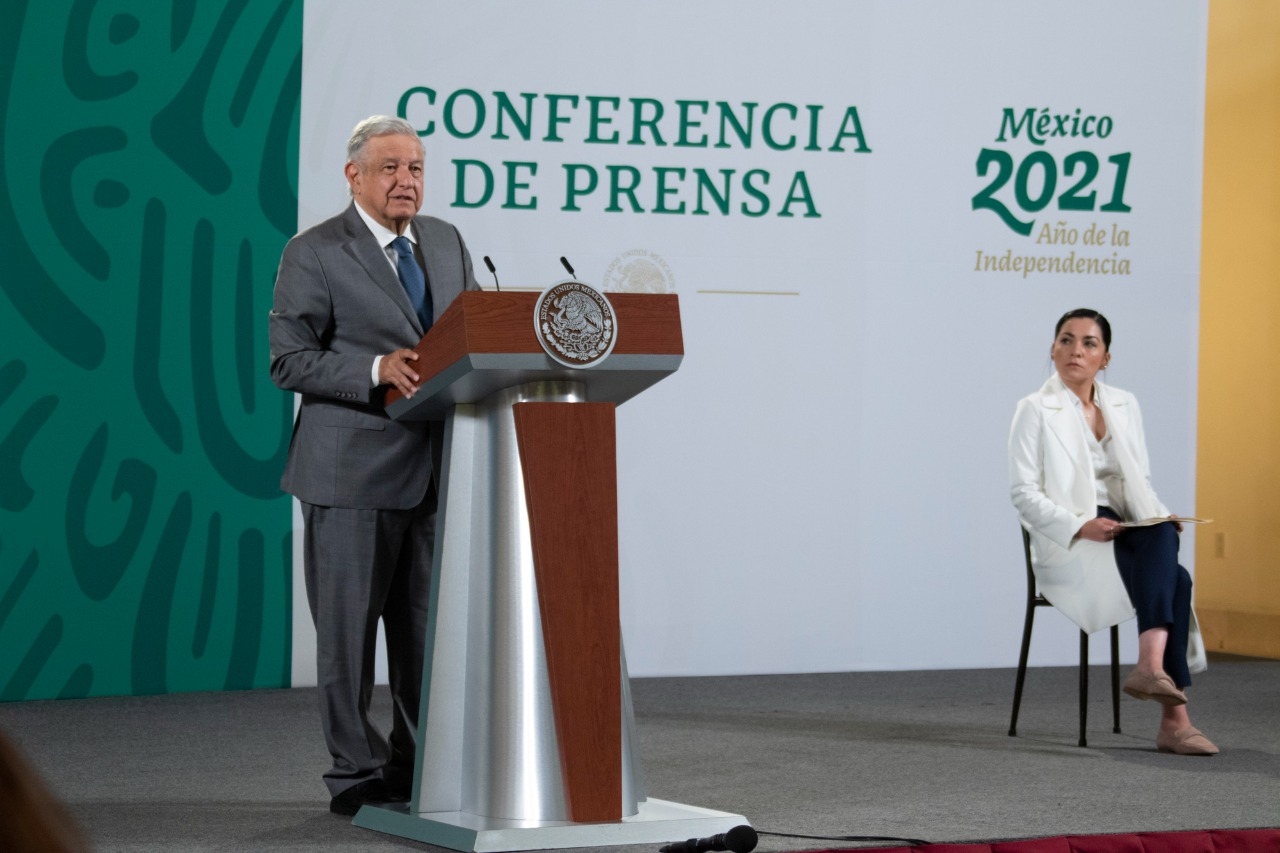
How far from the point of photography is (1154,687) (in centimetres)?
407

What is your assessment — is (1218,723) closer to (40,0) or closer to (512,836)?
(512,836)

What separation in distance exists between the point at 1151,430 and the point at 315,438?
4137 millimetres

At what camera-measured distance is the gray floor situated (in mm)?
3146

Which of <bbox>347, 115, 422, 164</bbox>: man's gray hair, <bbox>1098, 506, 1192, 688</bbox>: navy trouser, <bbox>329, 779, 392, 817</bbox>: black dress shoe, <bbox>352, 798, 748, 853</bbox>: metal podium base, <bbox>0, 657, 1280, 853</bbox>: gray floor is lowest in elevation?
<bbox>0, 657, 1280, 853</bbox>: gray floor

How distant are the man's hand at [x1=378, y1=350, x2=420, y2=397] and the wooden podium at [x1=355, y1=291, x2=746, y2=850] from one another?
0.15 feet

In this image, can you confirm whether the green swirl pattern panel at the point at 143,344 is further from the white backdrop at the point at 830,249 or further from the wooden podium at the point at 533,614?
the wooden podium at the point at 533,614

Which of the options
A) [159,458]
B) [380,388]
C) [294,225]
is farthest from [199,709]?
[380,388]

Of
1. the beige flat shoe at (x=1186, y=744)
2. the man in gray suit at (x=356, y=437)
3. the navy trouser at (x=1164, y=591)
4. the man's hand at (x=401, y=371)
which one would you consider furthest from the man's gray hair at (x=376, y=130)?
the beige flat shoe at (x=1186, y=744)

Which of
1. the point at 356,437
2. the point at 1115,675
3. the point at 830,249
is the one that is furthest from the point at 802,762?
the point at 830,249

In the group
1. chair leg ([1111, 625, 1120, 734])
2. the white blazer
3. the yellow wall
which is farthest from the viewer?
the yellow wall

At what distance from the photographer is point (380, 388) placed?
10.2 ft

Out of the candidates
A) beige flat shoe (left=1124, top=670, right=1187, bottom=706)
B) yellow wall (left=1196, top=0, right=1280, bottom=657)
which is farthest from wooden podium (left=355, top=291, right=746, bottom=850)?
yellow wall (left=1196, top=0, right=1280, bottom=657)

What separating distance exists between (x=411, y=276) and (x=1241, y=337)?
506 cm

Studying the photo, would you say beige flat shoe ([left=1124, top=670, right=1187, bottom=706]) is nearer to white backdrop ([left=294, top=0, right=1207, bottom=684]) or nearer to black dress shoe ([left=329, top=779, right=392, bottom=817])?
white backdrop ([left=294, top=0, right=1207, bottom=684])
